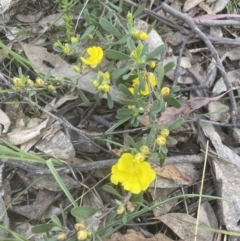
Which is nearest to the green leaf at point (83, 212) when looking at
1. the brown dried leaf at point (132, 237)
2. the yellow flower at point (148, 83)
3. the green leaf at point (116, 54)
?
the brown dried leaf at point (132, 237)

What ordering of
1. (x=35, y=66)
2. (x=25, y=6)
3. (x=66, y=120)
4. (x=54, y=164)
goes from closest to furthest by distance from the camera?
(x=54, y=164), (x=66, y=120), (x=35, y=66), (x=25, y=6)

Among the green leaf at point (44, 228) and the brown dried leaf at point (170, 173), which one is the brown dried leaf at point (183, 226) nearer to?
the brown dried leaf at point (170, 173)

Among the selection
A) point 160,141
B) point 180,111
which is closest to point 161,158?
point 160,141

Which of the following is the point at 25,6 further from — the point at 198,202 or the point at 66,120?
the point at 198,202

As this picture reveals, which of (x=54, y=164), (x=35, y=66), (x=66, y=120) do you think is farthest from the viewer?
(x=35, y=66)

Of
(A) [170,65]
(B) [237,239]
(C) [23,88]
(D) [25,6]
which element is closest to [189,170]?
(B) [237,239]

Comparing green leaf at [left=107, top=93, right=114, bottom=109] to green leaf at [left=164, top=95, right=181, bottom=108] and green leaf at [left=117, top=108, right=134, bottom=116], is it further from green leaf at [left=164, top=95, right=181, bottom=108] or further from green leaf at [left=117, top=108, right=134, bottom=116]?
green leaf at [left=164, top=95, right=181, bottom=108]
